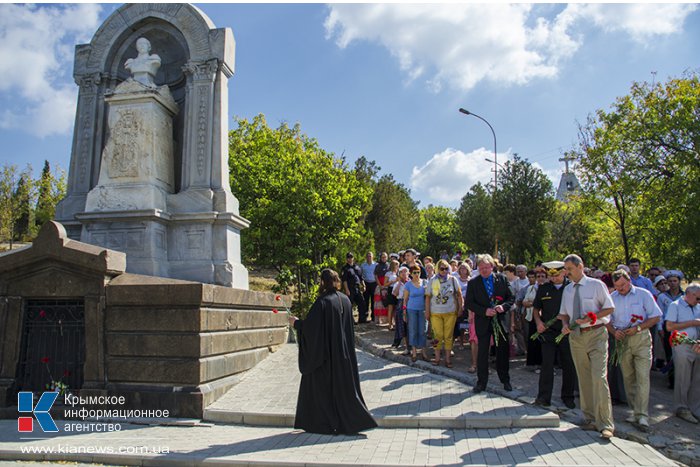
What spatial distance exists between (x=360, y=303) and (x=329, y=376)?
8.62m

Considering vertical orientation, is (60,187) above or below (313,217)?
above

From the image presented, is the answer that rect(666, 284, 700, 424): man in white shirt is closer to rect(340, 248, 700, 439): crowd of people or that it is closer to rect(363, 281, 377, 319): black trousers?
rect(340, 248, 700, 439): crowd of people

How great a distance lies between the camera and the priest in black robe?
20.8ft

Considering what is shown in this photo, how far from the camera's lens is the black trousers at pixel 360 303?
1465 centimetres

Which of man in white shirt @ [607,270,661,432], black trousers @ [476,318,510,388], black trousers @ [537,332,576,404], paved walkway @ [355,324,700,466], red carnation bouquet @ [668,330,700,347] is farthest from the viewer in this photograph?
black trousers @ [476,318,510,388]

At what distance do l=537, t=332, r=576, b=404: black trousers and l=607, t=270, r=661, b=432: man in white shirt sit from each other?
0.68 metres

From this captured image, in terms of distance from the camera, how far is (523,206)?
27516 millimetres

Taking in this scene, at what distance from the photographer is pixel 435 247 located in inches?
2955

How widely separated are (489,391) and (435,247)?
223ft

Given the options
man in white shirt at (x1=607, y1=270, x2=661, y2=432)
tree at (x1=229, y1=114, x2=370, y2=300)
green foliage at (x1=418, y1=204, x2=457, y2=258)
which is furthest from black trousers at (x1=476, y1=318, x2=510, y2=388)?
green foliage at (x1=418, y1=204, x2=457, y2=258)

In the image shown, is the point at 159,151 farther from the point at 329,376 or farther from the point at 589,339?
the point at 589,339

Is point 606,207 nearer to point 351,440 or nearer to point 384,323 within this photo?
point 384,323

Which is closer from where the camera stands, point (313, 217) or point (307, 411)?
point (307, 411)

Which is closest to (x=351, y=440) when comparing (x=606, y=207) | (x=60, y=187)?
(x=606, y=207)
